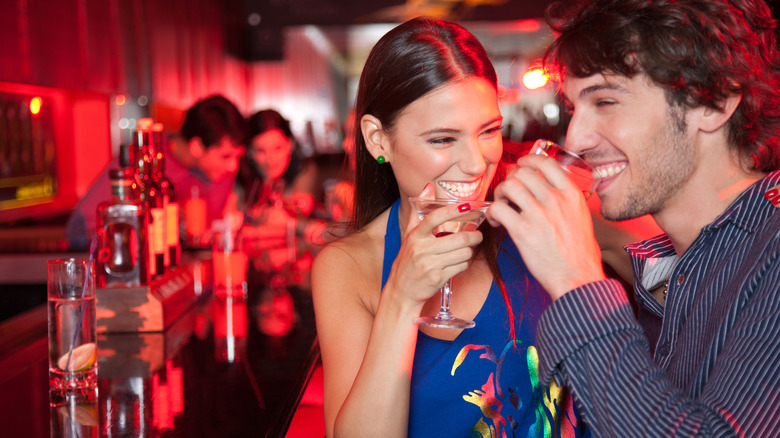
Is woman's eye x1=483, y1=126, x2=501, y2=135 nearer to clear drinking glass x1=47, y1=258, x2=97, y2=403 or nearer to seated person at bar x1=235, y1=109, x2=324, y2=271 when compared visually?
clear drinking glass x1=47, y1=258, x2=97, y2=403

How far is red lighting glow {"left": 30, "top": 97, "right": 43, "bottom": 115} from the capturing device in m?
4.52

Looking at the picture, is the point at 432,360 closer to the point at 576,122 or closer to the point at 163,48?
the point at 576,122

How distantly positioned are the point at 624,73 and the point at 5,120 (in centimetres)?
397

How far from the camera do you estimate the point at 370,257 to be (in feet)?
5.38

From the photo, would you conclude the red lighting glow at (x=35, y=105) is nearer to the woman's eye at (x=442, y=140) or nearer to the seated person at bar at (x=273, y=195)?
the seated person at bar at (x=273, y=195)

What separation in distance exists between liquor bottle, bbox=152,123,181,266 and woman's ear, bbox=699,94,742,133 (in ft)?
4.78

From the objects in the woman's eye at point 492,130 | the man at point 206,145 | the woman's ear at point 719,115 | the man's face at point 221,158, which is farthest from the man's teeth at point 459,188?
the man's face at point 221,158

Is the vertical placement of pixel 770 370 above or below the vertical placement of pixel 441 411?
above

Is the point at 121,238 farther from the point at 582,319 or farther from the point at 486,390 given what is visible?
the point at 582,319

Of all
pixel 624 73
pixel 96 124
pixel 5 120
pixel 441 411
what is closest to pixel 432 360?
pixel 441 411

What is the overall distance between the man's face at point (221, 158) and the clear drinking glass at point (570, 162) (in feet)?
9.78

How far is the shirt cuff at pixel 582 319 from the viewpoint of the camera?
1.06 meters

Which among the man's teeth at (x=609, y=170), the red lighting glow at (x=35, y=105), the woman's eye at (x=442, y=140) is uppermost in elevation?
the red lighting glow at (x=35, y=105)

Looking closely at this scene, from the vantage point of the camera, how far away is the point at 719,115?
1313 mm
